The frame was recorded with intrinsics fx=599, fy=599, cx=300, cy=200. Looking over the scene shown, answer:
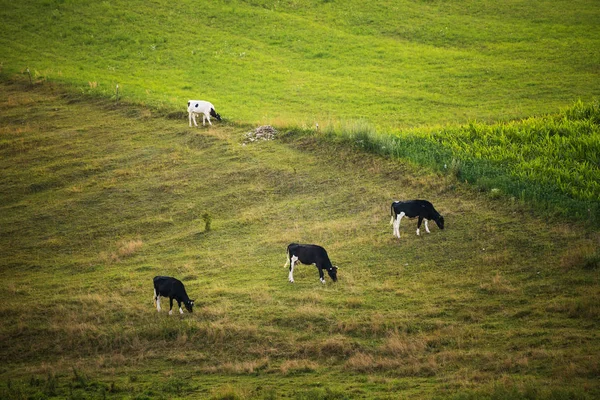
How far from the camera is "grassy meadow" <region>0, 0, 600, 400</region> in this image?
53.9ft

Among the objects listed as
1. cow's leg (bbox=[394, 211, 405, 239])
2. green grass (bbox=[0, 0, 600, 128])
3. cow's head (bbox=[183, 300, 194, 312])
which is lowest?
cow's head (bbox=[183, 300, 194, 312])

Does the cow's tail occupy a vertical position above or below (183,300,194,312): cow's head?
above

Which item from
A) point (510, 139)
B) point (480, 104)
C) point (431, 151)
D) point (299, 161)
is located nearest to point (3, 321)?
point (299, 161)

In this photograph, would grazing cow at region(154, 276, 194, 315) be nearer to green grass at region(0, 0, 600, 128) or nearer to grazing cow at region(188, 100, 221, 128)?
green grass at region(0, 0, 600, 128)

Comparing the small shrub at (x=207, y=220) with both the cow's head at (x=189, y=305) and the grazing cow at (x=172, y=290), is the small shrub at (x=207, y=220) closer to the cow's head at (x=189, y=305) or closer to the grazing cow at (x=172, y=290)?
the grazing cow at (x=172, y=290)

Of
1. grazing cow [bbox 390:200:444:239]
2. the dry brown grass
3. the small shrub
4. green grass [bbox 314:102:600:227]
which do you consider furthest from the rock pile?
the dry brown grass

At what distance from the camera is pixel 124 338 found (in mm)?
18781

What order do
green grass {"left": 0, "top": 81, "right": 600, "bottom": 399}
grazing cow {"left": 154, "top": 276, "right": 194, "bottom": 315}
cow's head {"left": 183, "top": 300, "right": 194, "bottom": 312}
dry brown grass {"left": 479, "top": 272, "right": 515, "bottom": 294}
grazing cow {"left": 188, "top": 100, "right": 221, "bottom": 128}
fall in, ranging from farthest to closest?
1. grazing cow {"left": 188, "top": 100, "right": 221, "bottom": 128}
2. grazing cow {"left": 154, "top": 276, "right": 194, "bottom": 315}
3. cow's head {"left": 183, "top": 300, "right": 194, "bottom": 312}
4. dry brown grass {"left": 479, "top": 272, "right": 515, "bottom": 294}
5. green grass {"left": 0, "top": 81, "right": 600, "bottom": 399}

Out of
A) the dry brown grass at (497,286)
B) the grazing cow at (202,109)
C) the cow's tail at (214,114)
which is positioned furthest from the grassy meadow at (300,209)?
the grazing cow at (202,109)

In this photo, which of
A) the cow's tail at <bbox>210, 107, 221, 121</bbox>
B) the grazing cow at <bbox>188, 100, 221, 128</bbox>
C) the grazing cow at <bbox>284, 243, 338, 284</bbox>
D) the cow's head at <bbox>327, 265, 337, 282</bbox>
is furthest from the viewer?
the cow's tail at <bbox>210, 107, 221, 121</bbox>

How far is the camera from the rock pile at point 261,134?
37.8 metres

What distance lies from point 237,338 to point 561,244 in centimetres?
1209

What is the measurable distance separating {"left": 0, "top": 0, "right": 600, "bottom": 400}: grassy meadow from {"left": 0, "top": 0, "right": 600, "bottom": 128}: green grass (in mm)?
312

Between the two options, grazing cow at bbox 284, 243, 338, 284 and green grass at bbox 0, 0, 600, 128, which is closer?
grazing cow at bbox 284, 243, 338, 284
